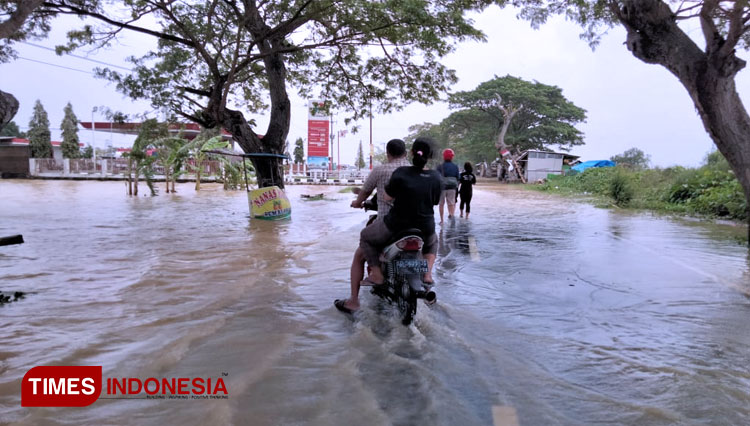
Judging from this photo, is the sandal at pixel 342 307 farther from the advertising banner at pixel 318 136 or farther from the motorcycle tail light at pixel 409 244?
the advertising banner at pixel 318 136

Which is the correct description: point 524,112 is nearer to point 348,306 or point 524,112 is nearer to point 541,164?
point 541,164

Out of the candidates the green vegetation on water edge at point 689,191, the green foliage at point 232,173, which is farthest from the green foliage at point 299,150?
the green vegetation on water edge at point 689,191

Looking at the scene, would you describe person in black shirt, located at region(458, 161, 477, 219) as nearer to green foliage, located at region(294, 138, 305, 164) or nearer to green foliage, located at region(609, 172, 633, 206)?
green foliage, located at region(609, 172, 633, 206)

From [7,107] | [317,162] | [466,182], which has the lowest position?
[466,182]

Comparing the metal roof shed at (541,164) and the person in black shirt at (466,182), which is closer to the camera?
the person in black shirt at (466,182)

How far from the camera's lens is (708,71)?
777 centimetres

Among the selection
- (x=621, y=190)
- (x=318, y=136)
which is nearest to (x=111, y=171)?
(x=318, y=136)

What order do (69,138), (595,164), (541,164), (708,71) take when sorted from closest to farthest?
(708,71), (595,164), (541,164), (69,138)

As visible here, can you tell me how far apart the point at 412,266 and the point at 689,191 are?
16.1 metres

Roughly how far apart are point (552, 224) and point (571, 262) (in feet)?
17.5

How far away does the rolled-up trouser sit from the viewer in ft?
14.2

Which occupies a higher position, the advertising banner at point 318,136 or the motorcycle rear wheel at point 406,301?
the advertising banner at point 318,136

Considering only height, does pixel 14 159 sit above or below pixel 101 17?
below

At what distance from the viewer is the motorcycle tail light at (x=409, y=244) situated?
4070 millimetres
